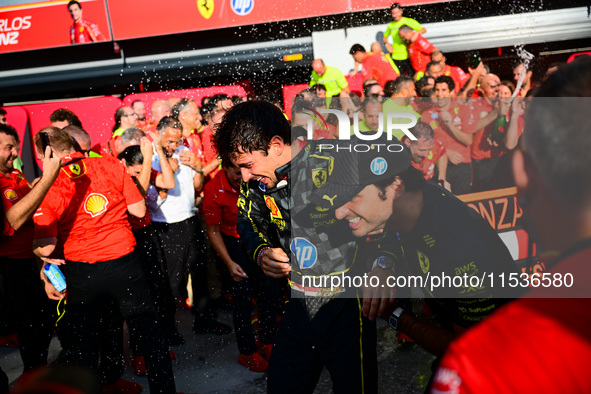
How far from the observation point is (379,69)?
765 centimetres

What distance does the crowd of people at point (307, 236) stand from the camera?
0.96m

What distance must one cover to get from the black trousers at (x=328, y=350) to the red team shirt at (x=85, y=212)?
1.46 meters

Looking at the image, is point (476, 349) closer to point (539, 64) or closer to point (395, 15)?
point (395, 15)

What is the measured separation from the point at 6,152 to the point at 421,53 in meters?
6.13

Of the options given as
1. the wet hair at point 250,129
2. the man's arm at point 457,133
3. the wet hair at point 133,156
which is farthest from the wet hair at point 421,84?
the wet hair at point 250,129

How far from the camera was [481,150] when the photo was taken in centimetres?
437

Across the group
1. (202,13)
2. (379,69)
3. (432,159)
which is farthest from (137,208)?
(202,13)

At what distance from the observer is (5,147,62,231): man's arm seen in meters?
2.82

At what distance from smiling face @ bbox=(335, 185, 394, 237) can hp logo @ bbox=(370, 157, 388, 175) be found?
0.23 feet

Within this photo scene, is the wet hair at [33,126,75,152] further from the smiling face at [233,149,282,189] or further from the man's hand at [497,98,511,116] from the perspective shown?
the man's hand at [497,98,511,116]

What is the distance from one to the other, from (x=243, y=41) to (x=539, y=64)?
5.77 meters

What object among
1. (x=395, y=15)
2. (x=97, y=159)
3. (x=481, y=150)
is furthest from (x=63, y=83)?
(x=481, y=150)

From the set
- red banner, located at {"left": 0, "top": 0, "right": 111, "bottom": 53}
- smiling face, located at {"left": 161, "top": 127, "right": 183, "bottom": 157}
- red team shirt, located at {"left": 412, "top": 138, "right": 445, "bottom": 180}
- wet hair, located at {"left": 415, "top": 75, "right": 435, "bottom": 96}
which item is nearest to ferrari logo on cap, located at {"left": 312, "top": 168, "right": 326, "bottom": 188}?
red team shirt, located at {"left": 412, "top": 138, "right": 445, "bottom": 180}

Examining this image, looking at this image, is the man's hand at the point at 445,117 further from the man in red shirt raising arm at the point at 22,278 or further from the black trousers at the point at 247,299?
the man in red shirt raising arm at the point at 22,278
